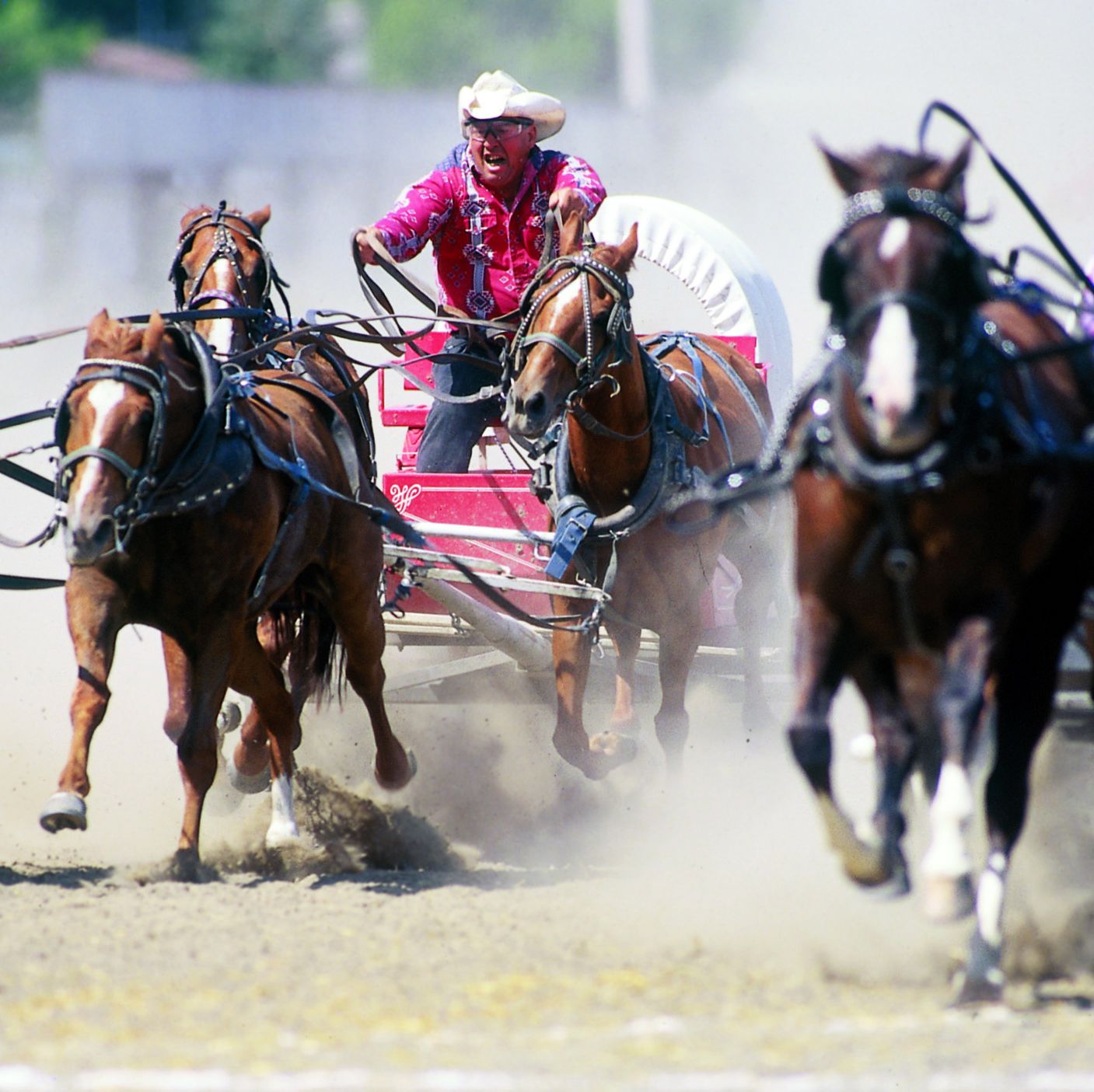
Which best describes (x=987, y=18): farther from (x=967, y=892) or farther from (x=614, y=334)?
(x=967, y=892)

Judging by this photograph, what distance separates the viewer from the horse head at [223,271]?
689 centimetres

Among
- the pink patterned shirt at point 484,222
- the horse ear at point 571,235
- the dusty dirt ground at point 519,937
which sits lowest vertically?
the dusty dirt ground at point 519,937

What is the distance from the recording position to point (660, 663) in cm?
695

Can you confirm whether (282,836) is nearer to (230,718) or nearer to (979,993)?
(230,718)

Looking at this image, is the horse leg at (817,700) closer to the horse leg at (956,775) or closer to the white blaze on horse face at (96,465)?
the horse leg at (956,775)

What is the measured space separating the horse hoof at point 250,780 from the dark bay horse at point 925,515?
3.51m

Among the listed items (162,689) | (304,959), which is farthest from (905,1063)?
(162,689)

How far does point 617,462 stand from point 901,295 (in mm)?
2677

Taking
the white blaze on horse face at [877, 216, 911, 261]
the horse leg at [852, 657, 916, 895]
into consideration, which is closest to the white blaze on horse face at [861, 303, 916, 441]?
the white blaze on horse face at [877, 216, 911, 261]

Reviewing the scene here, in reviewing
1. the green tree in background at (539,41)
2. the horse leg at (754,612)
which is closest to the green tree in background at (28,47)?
the green tree in background at (539,41)

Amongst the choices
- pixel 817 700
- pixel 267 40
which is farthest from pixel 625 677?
pixel 267 40

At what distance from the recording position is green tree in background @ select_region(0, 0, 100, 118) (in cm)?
2755

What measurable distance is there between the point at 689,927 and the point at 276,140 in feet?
66.1

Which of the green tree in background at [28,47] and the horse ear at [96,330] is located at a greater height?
the green tree in background at [28,47]
